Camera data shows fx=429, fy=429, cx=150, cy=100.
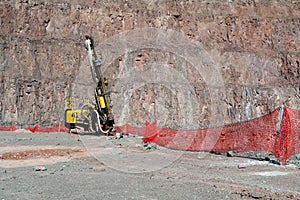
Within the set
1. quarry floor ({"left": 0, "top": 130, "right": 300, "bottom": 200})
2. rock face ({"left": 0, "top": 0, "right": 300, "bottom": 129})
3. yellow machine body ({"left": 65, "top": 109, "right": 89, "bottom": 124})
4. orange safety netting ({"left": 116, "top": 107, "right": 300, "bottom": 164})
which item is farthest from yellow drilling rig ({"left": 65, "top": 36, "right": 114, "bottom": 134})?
rock face ({"left": 0, "top": 0, "right": 300, "bottom": 129})

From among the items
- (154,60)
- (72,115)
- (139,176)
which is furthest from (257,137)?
(154,60)

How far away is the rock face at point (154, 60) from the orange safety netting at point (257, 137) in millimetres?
19980

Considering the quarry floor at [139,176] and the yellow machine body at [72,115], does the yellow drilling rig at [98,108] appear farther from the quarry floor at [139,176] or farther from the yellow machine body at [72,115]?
the quarry floor at [139,176]

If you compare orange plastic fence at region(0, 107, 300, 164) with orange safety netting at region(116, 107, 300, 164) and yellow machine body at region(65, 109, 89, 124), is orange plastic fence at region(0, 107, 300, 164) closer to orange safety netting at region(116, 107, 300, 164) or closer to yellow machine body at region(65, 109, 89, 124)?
orange safety netting at region(116, 107, 300, 164)

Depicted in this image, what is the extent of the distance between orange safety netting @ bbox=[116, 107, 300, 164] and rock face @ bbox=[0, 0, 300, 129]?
1998 cm

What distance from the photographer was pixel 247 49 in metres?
44.6

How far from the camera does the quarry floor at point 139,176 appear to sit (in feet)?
25.1

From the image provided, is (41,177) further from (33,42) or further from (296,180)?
(33,42)

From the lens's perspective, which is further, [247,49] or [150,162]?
[247,49]

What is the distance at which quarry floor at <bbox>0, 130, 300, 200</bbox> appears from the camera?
25.1 ft

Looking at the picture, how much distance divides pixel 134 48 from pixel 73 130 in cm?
1852

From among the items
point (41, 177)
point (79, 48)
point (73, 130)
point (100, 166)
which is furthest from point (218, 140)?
point (79, 48)

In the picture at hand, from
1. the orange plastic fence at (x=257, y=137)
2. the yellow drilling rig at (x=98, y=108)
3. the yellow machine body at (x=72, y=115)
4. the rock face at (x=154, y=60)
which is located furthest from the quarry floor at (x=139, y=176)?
the rock face at (x=154, y=60)

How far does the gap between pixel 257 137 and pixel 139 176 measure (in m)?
5.02
